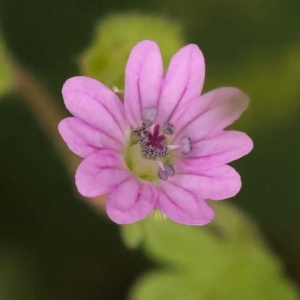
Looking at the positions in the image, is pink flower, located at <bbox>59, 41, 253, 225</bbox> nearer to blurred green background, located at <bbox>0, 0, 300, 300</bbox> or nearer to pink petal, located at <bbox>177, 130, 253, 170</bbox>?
pink petal, located at <bbox>177, 130, 253, 170</bbox>

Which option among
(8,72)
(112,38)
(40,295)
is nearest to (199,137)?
(112,38)

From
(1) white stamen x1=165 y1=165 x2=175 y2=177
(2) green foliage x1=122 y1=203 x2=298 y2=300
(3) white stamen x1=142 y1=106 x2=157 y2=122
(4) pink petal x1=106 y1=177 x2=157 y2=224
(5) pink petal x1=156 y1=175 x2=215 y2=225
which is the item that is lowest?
(2) green foliage x1=122 y1=203 x2=298 y2=300

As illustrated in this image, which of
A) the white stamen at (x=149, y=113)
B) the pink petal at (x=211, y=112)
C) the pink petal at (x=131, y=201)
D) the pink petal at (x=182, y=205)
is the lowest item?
the pink petal at (x=131, y=201)

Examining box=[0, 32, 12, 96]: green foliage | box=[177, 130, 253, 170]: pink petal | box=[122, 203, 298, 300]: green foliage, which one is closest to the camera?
box=[177, 130, 253, 170]: pink petal

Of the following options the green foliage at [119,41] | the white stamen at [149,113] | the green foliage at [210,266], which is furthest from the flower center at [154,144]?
the green foliage at [210,266]

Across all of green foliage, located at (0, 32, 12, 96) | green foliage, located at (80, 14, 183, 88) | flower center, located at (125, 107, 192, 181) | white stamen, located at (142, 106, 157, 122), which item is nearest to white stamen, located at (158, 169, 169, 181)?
flower center, located at (125, 107, 192, 181)

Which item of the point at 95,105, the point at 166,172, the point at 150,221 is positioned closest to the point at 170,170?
the point at 166,172

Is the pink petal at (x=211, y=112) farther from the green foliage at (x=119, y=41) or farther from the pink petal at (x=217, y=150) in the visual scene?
the green foliage at (x=119, y=41)
